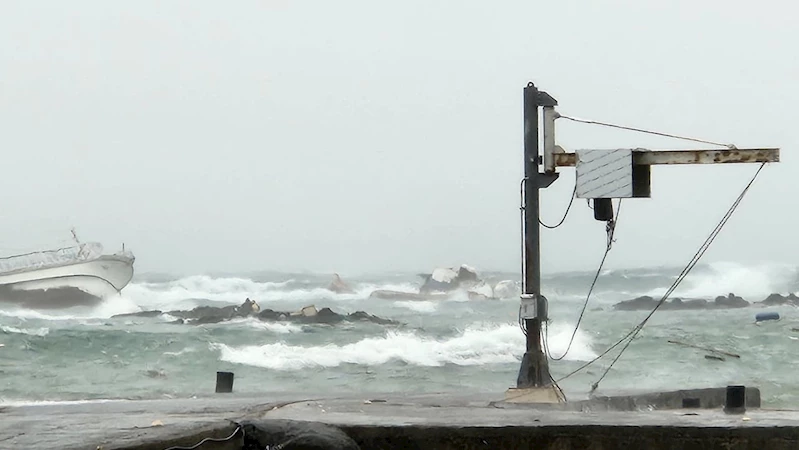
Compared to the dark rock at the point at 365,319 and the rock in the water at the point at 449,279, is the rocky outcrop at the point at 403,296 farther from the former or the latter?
the dark rock at the point at 365,319

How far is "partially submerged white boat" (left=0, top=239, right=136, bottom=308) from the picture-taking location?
173 feet

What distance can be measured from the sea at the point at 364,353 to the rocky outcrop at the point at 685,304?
3.46 m

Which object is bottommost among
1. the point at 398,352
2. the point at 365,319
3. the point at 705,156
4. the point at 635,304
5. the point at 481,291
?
the point at 398,352

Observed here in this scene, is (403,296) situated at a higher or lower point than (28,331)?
higher

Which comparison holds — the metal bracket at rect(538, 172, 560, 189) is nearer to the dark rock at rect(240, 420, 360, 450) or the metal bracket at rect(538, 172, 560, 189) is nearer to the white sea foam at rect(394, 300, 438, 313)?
the dark rock at rect(240, 420, 360, 450)

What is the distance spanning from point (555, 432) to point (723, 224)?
5415mm

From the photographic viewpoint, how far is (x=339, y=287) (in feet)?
278

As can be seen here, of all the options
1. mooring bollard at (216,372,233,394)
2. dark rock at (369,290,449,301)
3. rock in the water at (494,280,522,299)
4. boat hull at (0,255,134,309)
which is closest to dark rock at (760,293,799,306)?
rock in the water at (494,280,522,299)

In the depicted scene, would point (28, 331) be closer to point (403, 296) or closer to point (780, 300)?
point (403, 296)

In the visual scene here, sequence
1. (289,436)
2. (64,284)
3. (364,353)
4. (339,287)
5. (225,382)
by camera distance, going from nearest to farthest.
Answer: (289,436) → (225,382) → (364,353) → (64,284) → (339,287)

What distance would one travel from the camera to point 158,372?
32406 mm

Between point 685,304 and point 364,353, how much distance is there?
3554 cm

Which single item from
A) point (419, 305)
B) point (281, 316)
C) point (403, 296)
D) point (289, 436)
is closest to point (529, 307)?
point (289, 436)

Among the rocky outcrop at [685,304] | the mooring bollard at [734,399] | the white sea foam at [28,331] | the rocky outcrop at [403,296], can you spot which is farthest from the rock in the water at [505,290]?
the mooring bollard at [734,399]
